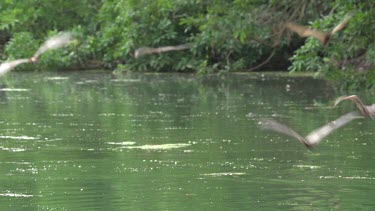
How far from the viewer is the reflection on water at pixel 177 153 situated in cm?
901

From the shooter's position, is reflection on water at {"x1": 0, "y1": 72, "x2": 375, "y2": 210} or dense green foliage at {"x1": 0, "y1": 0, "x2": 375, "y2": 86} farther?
dense green foliage at {"x1": 0, "y1": 0, "x2": 375, "y2": 86}

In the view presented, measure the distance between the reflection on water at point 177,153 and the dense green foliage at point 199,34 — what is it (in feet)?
2.61

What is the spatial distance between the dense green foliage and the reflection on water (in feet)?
2.61

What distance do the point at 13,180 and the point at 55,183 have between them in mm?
394

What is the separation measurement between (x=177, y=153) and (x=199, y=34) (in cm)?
1455

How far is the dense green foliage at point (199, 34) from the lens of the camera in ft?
64.8

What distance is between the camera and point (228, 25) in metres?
21.8

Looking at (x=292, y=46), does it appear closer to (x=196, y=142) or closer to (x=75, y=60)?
(x=75, y=60)

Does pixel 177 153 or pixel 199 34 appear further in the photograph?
pixel 199 34

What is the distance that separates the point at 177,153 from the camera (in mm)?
11758

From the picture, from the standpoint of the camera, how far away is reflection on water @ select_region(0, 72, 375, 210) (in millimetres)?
9008

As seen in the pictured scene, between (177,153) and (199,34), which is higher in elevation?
(177,153)

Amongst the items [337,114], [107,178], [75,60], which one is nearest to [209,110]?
[337,114]

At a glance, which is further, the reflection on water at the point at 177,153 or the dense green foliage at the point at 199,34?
the dense green foliage at the point at 199,34
